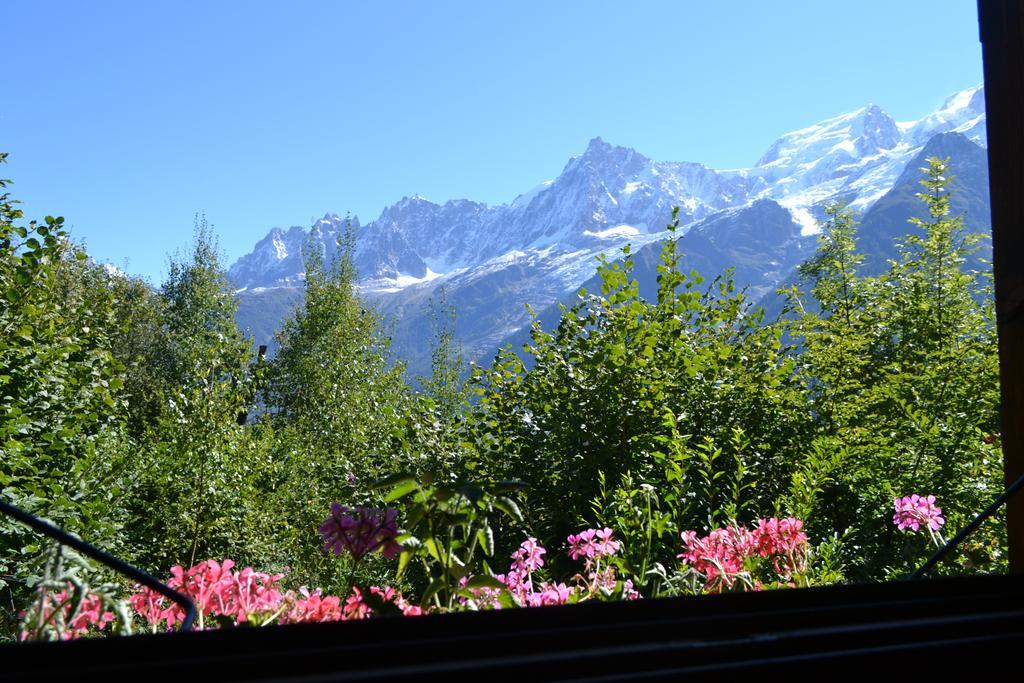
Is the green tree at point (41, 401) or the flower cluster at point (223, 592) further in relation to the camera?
the green tree at point (41, 401)

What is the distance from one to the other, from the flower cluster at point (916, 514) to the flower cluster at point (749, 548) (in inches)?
22.5

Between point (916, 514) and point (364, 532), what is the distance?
5.13 ft

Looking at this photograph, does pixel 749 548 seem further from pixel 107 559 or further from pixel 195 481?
pixel 195 481

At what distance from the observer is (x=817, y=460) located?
2.43m

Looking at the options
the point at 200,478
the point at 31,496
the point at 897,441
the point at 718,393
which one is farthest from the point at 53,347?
the point at 897,441

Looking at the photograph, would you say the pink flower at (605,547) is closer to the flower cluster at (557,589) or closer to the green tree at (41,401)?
the flower cluster at (557,589)

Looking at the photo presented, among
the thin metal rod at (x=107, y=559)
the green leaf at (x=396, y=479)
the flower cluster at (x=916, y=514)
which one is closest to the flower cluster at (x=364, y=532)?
the green leaf at (x=396, y=479)

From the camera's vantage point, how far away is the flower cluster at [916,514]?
6.65ft

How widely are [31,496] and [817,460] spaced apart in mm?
2951

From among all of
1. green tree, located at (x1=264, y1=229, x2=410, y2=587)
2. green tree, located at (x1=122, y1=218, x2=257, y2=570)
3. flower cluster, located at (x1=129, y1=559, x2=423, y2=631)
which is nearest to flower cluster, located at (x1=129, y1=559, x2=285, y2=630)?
flower cluster, located at (x1=129, y1=559, x2=423, y2=631)

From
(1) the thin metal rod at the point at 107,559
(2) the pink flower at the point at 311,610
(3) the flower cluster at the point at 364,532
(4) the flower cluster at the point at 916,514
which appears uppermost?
(1) the thin metal rod at the point at 107,559

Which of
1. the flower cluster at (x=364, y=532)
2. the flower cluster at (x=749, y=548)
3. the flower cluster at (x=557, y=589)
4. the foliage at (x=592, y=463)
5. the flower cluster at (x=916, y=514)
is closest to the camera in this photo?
the flower cluster at (x=364, y=532)

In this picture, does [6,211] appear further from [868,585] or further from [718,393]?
[868,585]

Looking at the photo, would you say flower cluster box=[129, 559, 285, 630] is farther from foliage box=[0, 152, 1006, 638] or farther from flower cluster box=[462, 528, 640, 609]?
flower cluster box=[462, 528, 640, 609]
